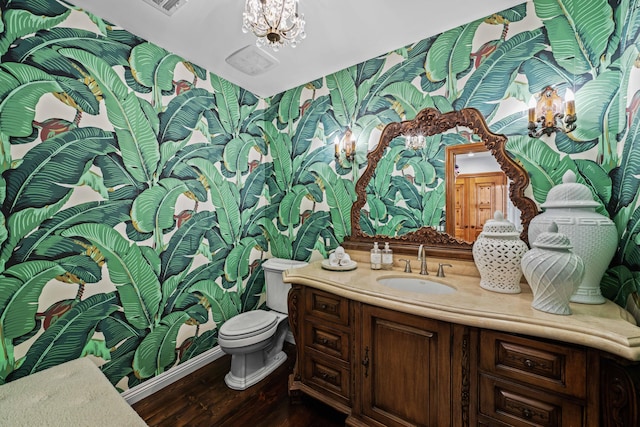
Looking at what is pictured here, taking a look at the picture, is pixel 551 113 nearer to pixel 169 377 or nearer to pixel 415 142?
pixel 415 142

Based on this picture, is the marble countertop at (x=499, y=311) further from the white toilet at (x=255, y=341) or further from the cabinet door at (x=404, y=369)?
the white toilet at (x=255, y=341)

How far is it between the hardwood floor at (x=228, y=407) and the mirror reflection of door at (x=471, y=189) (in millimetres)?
1458

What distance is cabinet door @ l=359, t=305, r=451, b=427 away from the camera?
1104 millimetres

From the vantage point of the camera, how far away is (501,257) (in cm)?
123

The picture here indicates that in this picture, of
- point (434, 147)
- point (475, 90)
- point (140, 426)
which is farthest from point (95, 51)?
point (475, 90)

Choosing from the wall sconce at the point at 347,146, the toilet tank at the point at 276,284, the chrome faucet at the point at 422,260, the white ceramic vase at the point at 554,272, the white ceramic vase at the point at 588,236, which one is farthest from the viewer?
the toilet tank at the point at 276,284

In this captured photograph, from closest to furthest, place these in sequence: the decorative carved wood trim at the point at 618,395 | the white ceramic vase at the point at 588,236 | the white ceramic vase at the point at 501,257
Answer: the decorative carved wood trim at the point at 618,395 → the white ceramic vase at the point at 588,236 → the white ceramic vase at the point at 501,257

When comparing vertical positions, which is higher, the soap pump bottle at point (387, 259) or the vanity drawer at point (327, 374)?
the soap pump bottle at point (387, 259)

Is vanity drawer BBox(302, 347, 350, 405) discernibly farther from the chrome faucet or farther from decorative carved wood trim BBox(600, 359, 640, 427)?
decorative carved wood trim BBox(600, 359, 640, 427)

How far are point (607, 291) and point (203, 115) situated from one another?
111 inches

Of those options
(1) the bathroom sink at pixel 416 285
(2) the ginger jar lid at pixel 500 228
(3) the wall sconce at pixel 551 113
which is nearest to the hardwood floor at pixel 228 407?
(1) the bathroom sink at pixel 416 285

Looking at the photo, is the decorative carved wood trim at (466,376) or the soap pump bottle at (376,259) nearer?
the decorative carved wood trim at (466,376)

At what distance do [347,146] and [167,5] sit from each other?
1446 mm

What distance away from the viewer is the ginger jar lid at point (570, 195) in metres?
1.15
